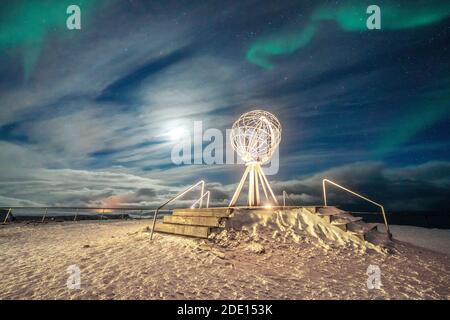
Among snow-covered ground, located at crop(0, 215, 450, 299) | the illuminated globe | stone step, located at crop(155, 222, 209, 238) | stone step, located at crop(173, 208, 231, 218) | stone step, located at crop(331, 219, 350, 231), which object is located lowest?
snow-covered ground, located at crop(0, 215, 450, 299)

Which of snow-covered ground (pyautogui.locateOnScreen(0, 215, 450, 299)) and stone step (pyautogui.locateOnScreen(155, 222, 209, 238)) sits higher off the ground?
stone step (pyautogui.locateOnScreen(155, 222, 209, 238))

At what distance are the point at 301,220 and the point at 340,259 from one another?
8.14ft

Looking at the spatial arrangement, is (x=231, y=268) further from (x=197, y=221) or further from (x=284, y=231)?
(x=197, y=221)

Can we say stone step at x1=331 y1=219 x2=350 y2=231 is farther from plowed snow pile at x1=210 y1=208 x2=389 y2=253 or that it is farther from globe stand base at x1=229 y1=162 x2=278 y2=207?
globe stand base at x1=229 y1=162 x2=278 y2=207

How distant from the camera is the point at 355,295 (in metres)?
4.84

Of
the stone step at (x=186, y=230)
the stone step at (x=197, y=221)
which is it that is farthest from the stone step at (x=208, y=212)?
the stone step at (x=186, y=230)

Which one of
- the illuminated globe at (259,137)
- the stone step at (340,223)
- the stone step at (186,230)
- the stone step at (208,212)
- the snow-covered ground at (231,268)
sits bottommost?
the snow-covered ground at (231,268)

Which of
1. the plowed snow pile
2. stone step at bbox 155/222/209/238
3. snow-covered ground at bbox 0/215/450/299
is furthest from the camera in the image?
stone step at bbox 155/222/209/238

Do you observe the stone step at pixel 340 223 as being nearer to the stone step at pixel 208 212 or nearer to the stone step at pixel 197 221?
the stone step at pixel 208 212

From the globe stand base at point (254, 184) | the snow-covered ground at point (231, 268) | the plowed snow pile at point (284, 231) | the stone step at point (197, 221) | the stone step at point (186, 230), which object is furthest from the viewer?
the globe stand base at point (254, 184)

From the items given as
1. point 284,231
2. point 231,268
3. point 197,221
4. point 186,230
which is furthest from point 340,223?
point 186,230

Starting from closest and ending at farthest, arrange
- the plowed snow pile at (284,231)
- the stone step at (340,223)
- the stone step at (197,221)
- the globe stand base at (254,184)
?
the plowed snow pile at (284,231) → the stone step at (197,221) → the stone step at (340,223) → the globe stand base at (254,184)

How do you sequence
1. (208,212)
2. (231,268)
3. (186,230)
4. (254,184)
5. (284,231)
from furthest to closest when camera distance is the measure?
(254,184), (208,212), (186,230), (284,231), (231,268)

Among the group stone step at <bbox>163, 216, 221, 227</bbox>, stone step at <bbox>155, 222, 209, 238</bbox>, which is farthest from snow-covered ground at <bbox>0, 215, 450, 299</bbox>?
stone step at <bbox>163, 216, 221, 227</bbox>
